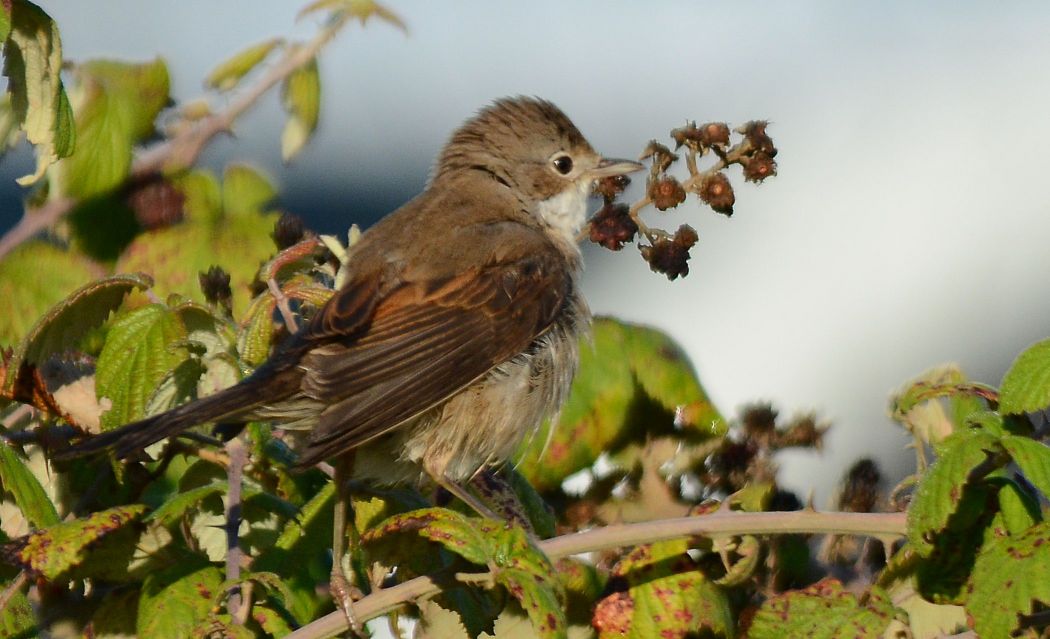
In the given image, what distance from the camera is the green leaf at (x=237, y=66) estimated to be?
3.44 m

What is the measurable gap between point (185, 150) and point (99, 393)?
91 centimetres

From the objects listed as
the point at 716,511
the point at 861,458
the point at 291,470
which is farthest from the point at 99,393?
the point at 861,458

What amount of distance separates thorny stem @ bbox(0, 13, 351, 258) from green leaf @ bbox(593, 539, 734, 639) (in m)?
1.45

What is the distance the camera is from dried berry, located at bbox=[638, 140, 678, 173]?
2.97m

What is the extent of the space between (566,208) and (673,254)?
957 millimetres

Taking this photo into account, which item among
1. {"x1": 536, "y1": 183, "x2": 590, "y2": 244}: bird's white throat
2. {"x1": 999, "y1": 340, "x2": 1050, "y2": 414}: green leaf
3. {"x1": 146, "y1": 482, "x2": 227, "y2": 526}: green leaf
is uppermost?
{"x1": 999, "y1": 340, "x2": 1050, "y2": 414}: green leaf

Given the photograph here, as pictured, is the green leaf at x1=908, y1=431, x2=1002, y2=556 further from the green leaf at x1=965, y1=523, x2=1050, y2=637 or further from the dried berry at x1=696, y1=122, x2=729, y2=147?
the dried berry at x1=696, y1=122, x2=729, y2=147

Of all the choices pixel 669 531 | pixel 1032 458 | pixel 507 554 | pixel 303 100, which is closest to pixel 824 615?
pixel 669 531

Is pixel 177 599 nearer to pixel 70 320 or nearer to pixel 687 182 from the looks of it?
pixel 70 320

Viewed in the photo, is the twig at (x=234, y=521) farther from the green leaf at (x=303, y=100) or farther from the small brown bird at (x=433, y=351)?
the green leaf at (x=303, y=100)

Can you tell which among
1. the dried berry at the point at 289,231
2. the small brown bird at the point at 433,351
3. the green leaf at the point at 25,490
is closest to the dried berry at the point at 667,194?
the small brown bird at the point at 433,351

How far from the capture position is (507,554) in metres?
2.18

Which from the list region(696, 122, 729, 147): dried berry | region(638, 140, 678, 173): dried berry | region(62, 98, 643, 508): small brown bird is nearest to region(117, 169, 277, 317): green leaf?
region(62, 98, 643, 508): small brown bird

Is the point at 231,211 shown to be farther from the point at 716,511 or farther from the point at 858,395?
the point at 858,395
